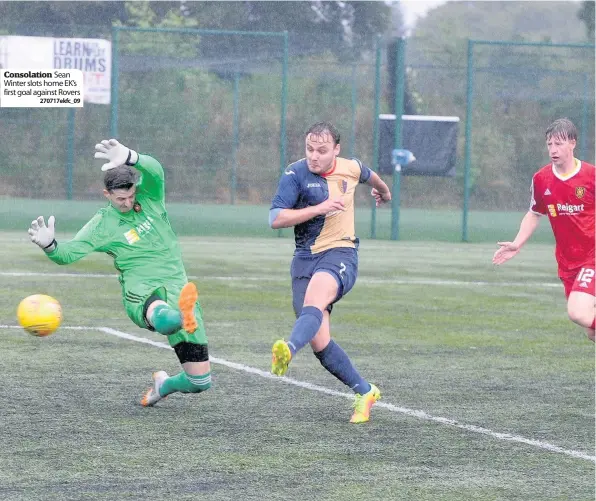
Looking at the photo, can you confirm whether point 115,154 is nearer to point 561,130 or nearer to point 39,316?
point 39,316

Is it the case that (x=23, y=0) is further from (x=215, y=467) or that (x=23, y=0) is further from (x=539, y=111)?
(x=215, y=467)

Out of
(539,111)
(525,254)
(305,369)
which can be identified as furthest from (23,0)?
(305,369)

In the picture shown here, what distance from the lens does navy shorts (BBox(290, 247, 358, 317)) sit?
8.09 metres

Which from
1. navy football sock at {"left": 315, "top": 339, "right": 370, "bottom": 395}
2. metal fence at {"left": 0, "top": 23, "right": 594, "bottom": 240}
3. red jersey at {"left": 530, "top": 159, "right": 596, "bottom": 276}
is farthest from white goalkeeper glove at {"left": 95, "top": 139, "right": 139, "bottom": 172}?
metal fence at {"left": 0, "top": 23, "right": 594, "bottom": 240}

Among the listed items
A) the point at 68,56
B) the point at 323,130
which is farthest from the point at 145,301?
the point at 68,56

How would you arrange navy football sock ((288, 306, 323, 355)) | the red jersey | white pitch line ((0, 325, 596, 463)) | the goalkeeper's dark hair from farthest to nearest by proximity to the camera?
the red jersey < the goalkeeper's dark hair < navy football sock ((288, 306, 323, 355)) < white pitch line ((0, 325, 596, 463))

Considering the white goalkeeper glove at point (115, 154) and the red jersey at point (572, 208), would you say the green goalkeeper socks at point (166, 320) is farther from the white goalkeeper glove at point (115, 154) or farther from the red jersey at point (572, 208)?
the red jersey at point (572, 208)

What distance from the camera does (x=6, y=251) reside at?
19203mm

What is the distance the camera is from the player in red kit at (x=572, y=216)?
895 cm

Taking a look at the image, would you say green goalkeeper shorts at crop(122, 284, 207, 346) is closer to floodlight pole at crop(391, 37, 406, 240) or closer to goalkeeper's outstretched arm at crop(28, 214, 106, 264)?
goalkeeper's outstretched arm at crop(28, 214, 106, 264)

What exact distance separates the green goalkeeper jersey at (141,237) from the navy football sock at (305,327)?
883 millimetres

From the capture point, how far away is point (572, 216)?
30.0ft

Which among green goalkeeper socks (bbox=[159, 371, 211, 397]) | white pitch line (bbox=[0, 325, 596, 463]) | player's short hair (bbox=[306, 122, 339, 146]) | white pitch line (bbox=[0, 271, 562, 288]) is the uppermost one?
player's short hair (bbox=[306, 122, 339, 146])

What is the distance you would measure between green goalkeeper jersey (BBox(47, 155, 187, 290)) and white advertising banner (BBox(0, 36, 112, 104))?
1697cm
